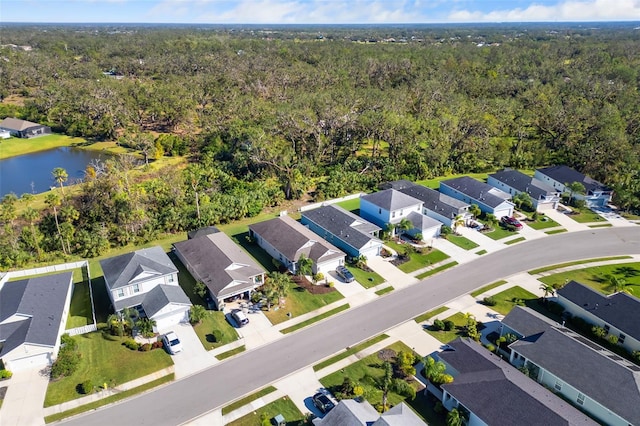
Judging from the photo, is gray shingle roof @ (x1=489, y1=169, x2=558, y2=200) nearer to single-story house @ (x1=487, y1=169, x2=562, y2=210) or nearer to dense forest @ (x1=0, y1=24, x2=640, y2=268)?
single-story house @ (x1=487, y1=169, x2=562, y2=210)

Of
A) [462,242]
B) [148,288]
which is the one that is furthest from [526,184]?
[148,288]

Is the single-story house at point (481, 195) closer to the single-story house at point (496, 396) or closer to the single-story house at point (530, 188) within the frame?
the single-story house at point (530, 188)

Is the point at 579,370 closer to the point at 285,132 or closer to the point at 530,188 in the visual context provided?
the point at 530,188

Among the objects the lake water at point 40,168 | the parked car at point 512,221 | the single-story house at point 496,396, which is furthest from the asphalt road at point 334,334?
the lake water at point 40,168

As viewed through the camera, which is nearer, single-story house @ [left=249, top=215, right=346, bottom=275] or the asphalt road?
the asphalt road

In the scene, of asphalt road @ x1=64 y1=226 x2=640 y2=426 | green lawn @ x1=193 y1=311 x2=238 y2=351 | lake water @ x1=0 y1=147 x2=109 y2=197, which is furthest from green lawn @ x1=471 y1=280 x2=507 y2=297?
lake water @ x1=0 y1=147 x2=109 y2=197

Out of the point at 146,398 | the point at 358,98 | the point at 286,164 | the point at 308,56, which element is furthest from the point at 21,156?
the point at 308,56

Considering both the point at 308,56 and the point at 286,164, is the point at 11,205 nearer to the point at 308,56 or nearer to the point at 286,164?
the point at 286,164
